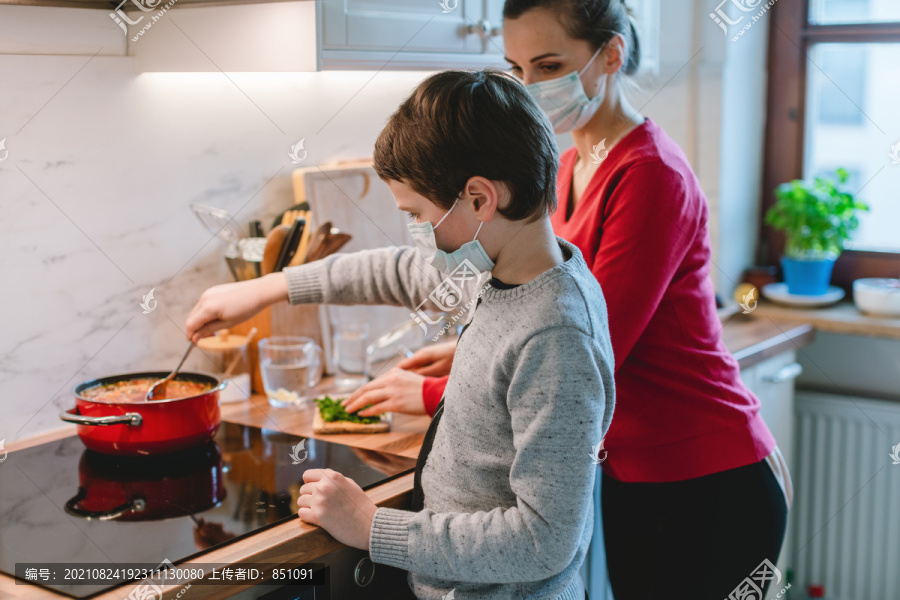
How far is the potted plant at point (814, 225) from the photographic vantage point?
93.7 inches

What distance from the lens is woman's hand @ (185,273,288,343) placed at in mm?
1286

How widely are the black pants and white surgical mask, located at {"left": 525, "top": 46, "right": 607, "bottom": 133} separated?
1.82ft

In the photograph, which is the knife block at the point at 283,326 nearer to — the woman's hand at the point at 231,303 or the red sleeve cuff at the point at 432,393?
the woman's hand at the point at 231,303

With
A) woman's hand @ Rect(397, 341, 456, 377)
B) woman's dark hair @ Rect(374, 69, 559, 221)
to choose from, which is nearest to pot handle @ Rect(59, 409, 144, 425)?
woman's hand @ Rect(397, 341, 456, 377)

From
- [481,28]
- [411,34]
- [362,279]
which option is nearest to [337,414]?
[362,279]

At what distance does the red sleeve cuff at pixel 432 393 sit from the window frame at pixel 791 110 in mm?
1717

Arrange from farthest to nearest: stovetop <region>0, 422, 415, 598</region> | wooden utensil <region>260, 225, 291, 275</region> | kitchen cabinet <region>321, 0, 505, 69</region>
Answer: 1. wooden utensil <region>260, 225, 291, 275</region>
2. kitchen cabinet <region>321, 0, 505, 69</region>
3. stovetop <region>0, 422, 415, 598</region>

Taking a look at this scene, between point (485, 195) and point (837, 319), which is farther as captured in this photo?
point (837, 319)

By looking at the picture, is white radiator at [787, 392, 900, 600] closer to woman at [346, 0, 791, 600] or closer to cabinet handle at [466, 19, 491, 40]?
woman at [346, 0, 791, 600]

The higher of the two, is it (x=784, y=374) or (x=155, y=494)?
(x=155, y=494)

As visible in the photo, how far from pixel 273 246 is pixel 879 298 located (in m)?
1.65

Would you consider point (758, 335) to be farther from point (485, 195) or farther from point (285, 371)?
point (485, 195)

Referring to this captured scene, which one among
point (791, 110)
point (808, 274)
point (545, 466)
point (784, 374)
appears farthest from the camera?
point (791, 110)

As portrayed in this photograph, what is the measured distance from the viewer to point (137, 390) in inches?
53.1
